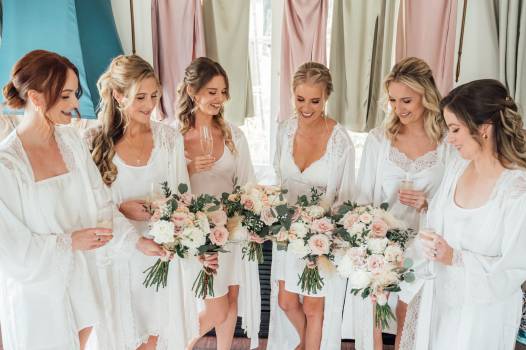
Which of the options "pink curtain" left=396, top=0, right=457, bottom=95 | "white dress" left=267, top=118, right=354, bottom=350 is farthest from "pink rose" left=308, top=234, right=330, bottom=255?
"pink curtain" left=396, top=0, right=457, bottom=95

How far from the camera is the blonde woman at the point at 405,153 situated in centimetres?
233

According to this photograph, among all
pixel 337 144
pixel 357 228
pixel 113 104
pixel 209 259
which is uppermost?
pixel 113 104

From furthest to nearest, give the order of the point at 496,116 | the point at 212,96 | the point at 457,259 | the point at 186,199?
the point at 212,96
the point at 186,199
the point at 457,259
the point at 496,116

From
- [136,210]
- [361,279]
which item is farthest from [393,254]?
[136,210]

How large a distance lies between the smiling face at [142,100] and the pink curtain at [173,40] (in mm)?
1344

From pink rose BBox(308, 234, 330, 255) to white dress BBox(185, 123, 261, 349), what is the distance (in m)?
0.58

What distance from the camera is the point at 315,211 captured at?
2205mm

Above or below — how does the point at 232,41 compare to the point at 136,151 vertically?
above

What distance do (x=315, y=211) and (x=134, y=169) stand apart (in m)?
0.95

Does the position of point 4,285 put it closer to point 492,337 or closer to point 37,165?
point 37,165

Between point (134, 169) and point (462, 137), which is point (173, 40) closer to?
point (134, 169)

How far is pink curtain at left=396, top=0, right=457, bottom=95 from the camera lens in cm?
325

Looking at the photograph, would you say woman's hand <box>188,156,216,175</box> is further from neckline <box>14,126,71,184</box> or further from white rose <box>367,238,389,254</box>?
white rose <box>367,238,389,254</box>

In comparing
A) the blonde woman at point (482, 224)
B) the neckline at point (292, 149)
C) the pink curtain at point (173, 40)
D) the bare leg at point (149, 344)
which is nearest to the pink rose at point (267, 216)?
the neckline at point (292, 149)
